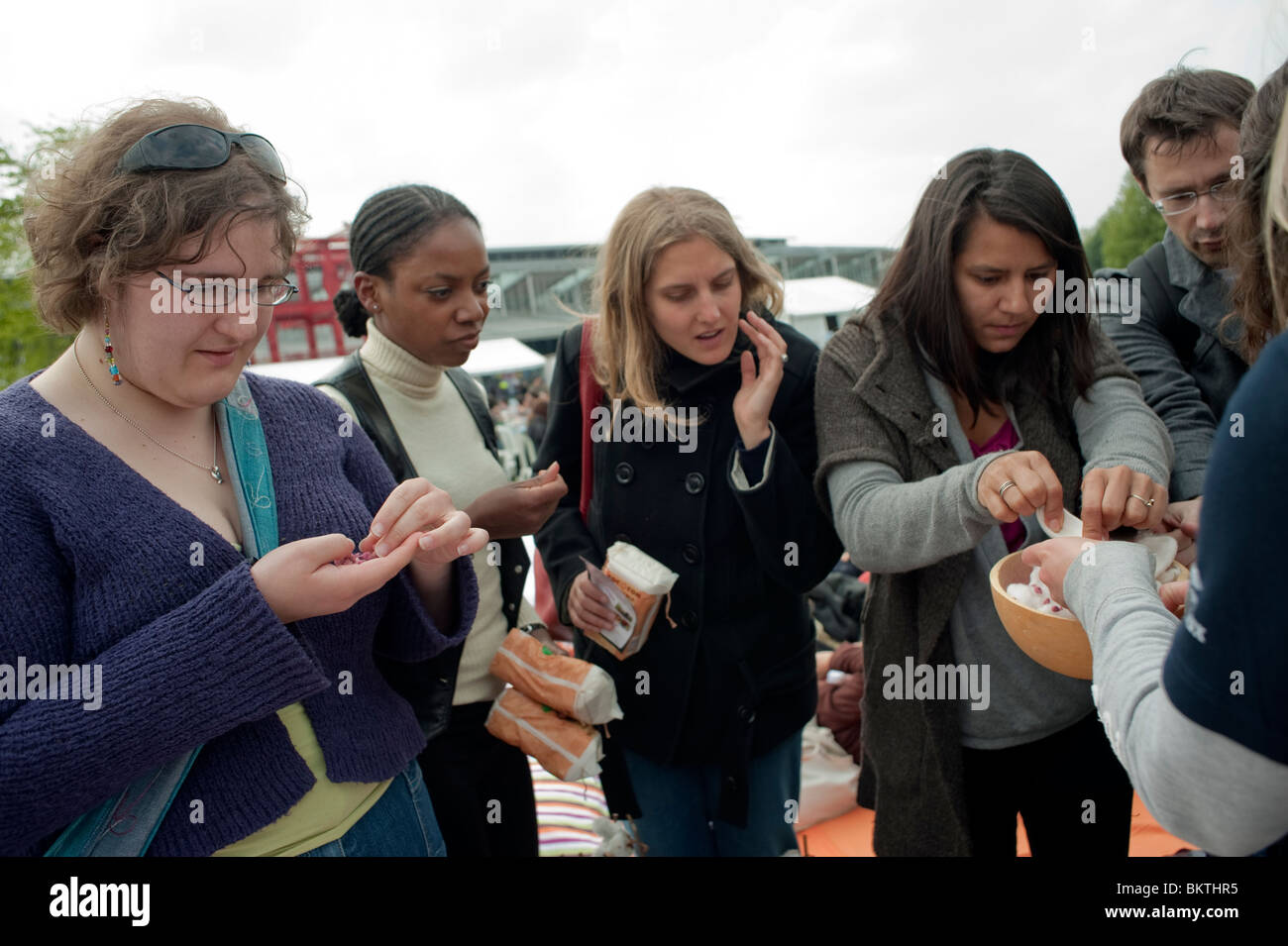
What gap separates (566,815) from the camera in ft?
11.5

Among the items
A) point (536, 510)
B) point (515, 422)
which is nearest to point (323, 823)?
point (536, 510)

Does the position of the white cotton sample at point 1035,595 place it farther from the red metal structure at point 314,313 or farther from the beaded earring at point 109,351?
the red metal structure at point 314,313

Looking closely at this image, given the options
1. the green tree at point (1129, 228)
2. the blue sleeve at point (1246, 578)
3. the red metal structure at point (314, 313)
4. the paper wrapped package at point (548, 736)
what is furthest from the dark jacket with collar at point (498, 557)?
the green tree at point (1129, 228)

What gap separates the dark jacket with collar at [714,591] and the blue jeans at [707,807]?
45 mm

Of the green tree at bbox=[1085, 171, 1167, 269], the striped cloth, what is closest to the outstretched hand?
the striped cloth

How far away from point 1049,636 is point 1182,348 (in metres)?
1.32

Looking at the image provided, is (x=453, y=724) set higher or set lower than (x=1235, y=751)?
lower

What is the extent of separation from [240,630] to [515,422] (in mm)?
15161

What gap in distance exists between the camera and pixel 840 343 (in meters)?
1.89

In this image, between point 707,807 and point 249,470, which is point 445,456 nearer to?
point 249,470

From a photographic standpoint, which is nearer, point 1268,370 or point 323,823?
point 1268,370

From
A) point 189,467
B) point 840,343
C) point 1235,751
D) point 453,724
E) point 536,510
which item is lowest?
point 453,724

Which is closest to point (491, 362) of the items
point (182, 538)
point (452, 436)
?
point (452, 436)

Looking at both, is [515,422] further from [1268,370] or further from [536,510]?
[1268,370]
